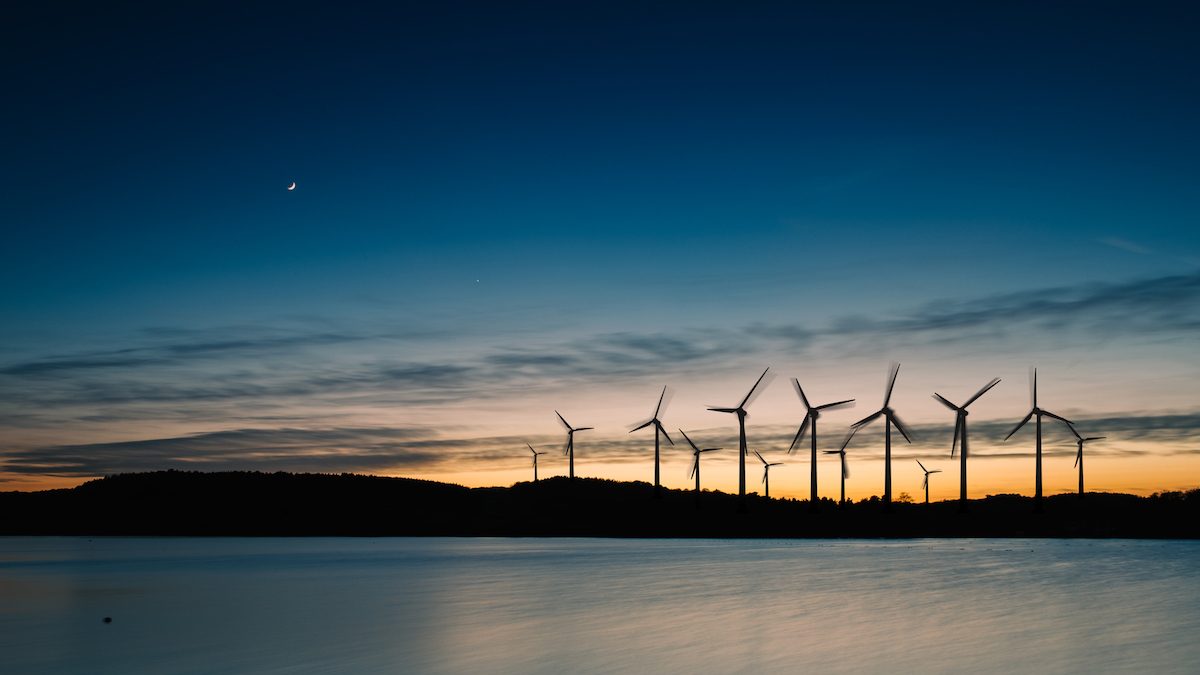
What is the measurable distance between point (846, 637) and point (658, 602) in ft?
47.4

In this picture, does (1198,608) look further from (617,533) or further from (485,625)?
(617,533)

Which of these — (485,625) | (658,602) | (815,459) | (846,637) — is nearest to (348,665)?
(485,625)

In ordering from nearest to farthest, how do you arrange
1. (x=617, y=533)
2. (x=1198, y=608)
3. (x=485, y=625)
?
(x=485, y=625) < (x=1198, y=608) < (x=617, y=533)

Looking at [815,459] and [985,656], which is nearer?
[985,656]

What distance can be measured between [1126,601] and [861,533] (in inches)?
4583

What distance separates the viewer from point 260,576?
237ft

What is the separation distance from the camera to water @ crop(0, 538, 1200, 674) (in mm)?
29484

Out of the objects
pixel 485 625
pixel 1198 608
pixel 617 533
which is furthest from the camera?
pixel 617 533

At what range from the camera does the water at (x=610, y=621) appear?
96.7 feet

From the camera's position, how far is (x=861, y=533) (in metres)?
163

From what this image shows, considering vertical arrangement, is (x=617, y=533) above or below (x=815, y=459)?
below

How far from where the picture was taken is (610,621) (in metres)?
39.7

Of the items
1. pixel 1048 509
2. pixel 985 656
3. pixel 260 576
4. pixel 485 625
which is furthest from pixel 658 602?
pixel 1048 509

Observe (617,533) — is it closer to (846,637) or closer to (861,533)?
(861,533)
